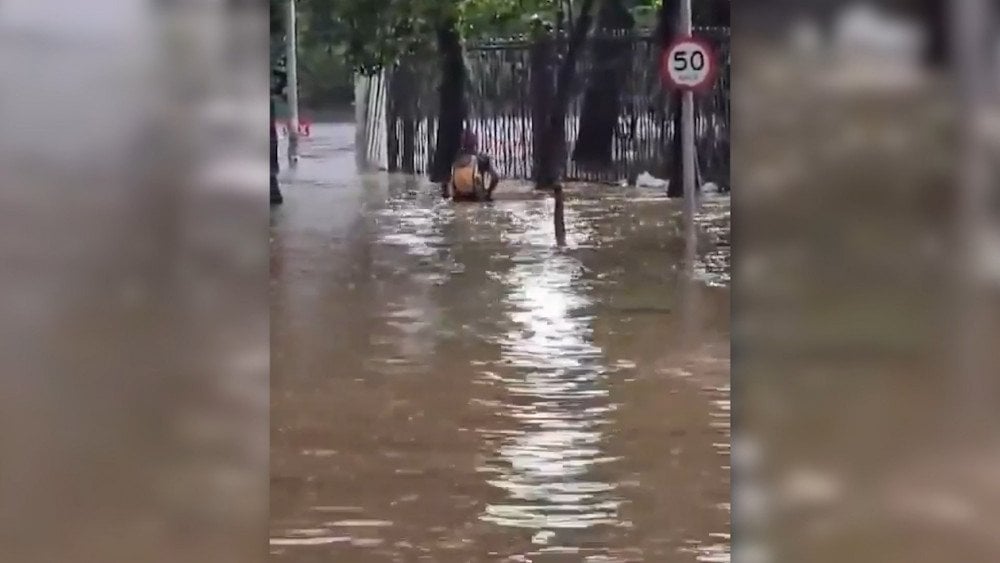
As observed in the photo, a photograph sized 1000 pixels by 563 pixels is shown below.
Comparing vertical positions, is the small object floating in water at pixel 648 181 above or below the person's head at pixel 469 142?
below

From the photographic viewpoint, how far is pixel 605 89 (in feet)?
24.9

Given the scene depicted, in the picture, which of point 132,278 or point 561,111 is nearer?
point 132,278

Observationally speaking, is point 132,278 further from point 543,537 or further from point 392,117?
point 392,117

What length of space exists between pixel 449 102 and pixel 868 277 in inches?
220

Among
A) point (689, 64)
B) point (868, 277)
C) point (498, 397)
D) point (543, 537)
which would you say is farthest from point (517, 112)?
point (868, 277)

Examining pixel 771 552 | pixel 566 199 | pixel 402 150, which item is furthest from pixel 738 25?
pixel 402 150

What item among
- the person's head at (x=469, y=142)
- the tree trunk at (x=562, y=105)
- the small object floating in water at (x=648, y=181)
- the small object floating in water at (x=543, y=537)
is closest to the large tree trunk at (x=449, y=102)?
the person's head at (x=469, y=142)

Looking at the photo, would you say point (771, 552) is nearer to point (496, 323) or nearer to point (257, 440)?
point (257, 440)

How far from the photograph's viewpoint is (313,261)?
5754 mm

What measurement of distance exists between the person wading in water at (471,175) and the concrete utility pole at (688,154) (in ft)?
3.31

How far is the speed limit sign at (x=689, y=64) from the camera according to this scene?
5691 mm

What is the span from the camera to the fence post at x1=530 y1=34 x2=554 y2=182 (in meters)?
6.94

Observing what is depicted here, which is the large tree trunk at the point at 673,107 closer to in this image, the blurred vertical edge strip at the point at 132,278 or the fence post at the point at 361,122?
the fence post at the point at 361,122

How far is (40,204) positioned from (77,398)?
0.72 ft
